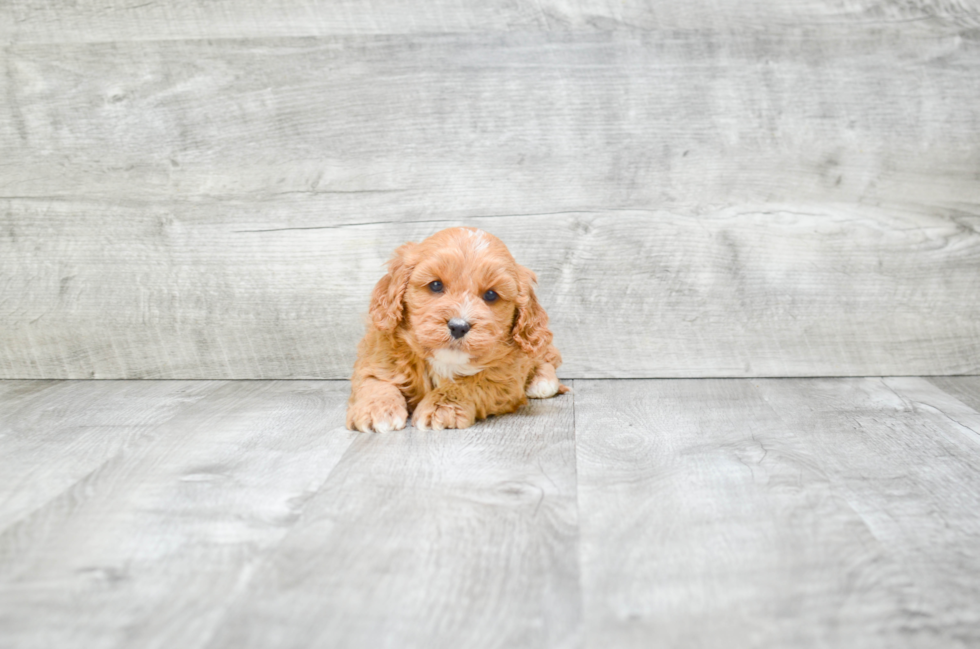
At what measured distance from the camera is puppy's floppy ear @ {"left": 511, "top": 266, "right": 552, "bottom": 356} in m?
2.24

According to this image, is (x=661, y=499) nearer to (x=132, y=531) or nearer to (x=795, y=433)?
(x=795, y=433)

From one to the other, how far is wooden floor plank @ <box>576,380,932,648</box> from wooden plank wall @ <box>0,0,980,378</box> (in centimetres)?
81

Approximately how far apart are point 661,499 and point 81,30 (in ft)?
8.20

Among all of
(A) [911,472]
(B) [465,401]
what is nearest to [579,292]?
(B) [465,401]

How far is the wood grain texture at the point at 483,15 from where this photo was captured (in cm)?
282

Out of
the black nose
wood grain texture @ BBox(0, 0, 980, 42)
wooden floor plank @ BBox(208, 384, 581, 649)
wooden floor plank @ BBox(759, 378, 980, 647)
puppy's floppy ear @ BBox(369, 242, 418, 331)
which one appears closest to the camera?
wooden floor plank @ BBox(208, 384, 581, 649)

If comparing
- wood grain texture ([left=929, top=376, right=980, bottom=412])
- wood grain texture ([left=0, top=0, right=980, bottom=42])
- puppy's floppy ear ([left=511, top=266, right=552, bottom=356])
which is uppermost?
wood grain texture ([left=0, top=0, right=980, bottom=42])

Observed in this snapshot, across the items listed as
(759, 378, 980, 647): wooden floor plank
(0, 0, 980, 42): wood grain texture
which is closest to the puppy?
(759, 378, 980, 647): wooden floor plank

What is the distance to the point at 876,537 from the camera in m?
A: 1.56

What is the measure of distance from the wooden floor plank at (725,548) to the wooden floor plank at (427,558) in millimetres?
70

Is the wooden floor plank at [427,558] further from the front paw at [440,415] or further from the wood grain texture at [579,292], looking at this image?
the wood grain texture at [579,292]

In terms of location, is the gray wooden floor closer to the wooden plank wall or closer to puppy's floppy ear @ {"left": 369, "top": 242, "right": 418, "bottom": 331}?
puppy's floppy ear @ {"left": 369, "top": 242, "right": 418, "bottom": 331}

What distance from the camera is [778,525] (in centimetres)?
161

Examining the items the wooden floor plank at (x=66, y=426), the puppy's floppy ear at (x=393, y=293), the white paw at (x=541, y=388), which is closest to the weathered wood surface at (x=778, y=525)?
the white paw at (x=541, y=388)
